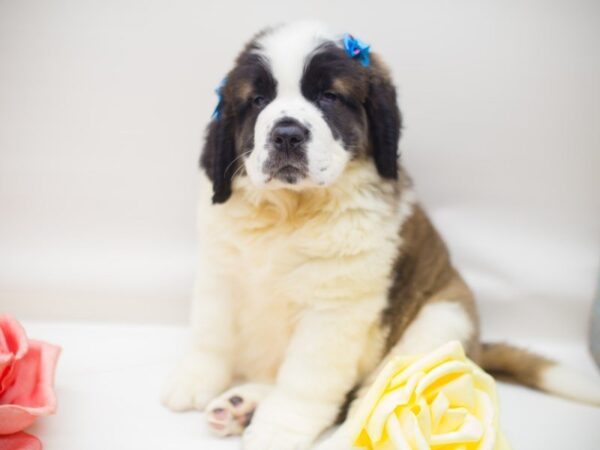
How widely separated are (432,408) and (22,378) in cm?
138

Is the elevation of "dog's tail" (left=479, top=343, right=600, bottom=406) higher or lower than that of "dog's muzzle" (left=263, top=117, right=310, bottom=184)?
lower

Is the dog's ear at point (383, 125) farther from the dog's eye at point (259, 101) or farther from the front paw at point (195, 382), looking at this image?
the front paw at point (195, 382)

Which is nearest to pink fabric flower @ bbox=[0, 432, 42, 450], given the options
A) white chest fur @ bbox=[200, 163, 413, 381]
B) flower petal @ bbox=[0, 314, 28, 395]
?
flower petal @ bbox=[0, 314, 28, 395]

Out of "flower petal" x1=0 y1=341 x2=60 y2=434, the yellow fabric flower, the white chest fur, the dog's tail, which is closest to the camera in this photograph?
the yellow fabric flower

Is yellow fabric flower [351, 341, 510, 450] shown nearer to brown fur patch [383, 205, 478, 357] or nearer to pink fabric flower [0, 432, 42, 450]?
brown fur patch [383, 205, 478, 357]

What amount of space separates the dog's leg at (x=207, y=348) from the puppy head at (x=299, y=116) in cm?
39

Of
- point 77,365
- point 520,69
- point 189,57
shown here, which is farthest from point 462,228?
point 77,365

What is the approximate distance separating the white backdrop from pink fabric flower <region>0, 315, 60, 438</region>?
0.90m

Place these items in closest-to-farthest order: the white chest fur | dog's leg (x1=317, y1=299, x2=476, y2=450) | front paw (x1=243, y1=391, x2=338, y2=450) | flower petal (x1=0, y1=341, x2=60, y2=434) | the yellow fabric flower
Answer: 1. the yellow fabric flower
2. flower petal (x1=0, y1=341, x2=60, y2=434)
3. front paw (x1=243, y1=391, x2=338, y2=450)
4. the white chest fur
5. dog's leg (x1=317, y1=299, x2=476, y2=450)

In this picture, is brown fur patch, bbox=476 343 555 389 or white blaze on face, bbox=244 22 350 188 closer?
white blaze on face, bbox=244 22 350 188

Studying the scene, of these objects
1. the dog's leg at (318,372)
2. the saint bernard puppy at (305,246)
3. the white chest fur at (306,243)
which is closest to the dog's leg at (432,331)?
the saint bernard puppy at (305,246)

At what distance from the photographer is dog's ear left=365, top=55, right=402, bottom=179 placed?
2268mm

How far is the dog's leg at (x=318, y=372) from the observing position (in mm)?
2195

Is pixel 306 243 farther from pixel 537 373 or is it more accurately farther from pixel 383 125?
pixel 537 373
